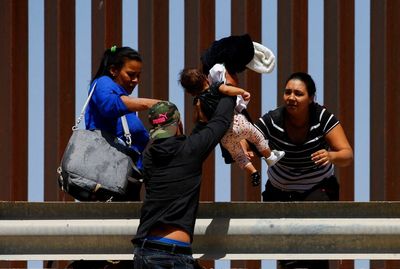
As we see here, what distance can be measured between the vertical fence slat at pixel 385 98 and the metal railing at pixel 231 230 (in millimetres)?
3084

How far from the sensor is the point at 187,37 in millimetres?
8055

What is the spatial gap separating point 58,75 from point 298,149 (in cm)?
286

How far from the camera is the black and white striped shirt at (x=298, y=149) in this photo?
5719mm

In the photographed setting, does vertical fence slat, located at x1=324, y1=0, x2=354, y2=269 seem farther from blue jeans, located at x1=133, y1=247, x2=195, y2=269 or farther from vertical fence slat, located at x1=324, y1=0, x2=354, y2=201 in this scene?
blue jeans, located at x1=133, y1=247, x2=195, y2=269

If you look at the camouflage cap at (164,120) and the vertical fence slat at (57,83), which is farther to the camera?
the vertical fence slat at (57,83)

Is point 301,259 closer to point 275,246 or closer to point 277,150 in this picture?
point 275,246

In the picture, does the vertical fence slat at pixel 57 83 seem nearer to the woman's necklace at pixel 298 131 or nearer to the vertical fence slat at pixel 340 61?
the vertical fence slat at pixel 340 61

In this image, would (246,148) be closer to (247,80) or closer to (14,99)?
(247,80)

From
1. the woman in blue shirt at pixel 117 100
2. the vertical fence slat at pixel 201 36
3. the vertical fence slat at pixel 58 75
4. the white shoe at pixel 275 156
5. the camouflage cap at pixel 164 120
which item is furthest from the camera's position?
the vertical fence slat at pixel 58 75

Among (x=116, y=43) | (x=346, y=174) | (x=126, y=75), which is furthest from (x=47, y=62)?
(x=126, y=75)

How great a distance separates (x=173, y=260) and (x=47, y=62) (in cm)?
370

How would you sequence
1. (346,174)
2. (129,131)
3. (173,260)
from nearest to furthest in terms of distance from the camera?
(173,260) < (129,131) < (346,174)

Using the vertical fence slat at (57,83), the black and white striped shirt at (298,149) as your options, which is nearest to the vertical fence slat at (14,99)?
the vertical fence slat at (57,83)

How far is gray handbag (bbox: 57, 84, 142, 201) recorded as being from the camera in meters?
5.43
